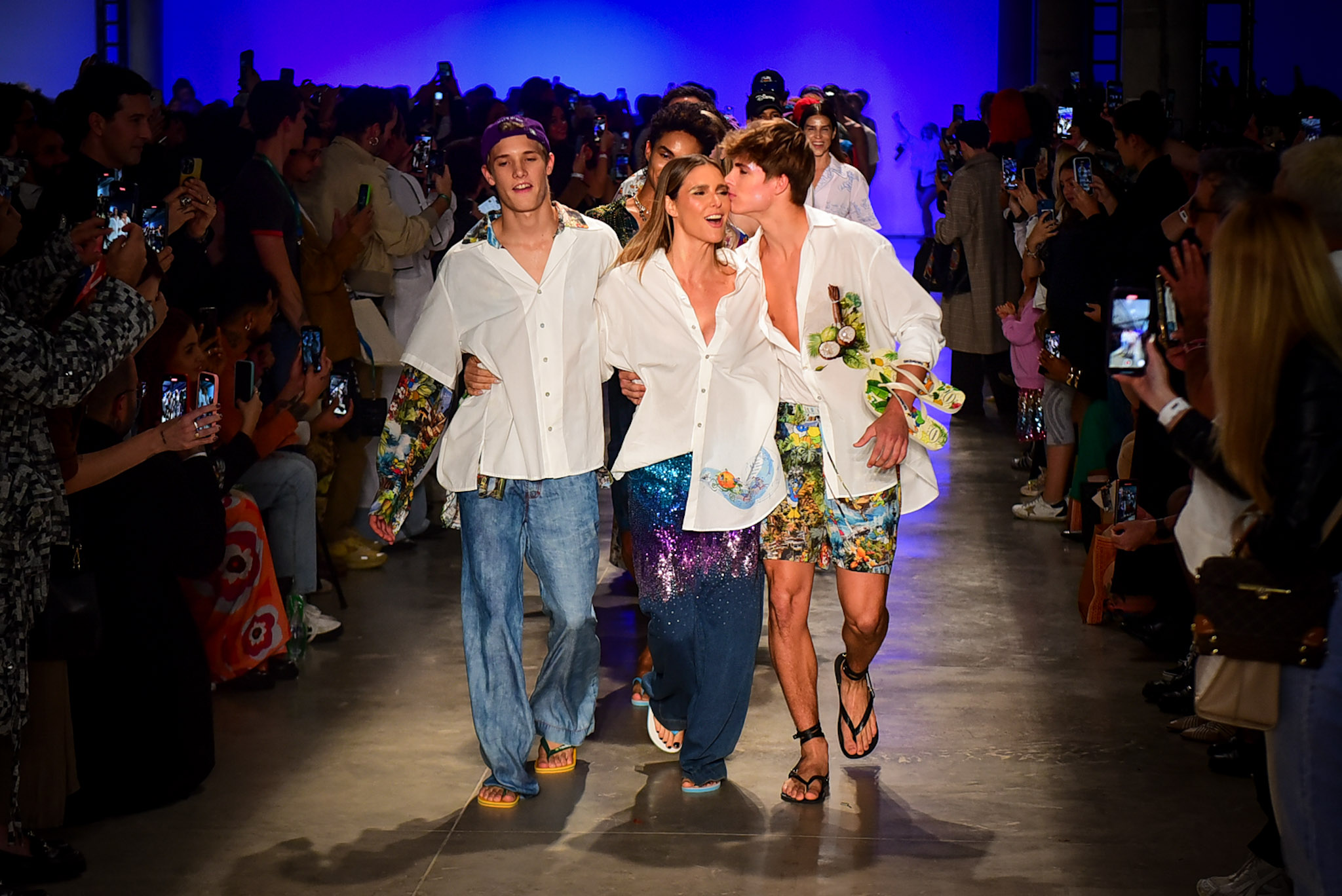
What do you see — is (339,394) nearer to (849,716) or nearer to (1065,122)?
(849,716)

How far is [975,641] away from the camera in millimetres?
5371

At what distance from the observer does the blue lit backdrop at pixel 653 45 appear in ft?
56.3

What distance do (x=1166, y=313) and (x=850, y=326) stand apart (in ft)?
2.57

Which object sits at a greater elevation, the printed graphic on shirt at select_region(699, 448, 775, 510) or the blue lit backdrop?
the blue lit backdrop

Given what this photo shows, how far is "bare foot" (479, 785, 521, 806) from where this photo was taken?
13.0 ft

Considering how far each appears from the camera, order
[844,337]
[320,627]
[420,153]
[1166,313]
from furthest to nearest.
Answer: [420,153] < [320,627] < [844,337] < [1166,313]

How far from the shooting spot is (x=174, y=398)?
3953mm

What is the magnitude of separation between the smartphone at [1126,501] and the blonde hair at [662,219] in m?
1.60

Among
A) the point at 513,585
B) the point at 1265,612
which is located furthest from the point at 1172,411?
the point at 513,585

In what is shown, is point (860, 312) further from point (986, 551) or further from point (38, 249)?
point (986, 551)

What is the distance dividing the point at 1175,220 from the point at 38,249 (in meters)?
3.58

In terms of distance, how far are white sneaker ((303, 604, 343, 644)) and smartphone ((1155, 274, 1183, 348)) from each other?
10.4 ft

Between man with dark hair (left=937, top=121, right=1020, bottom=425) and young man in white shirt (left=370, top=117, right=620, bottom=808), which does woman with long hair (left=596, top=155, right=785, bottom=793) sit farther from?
man with dark hair (left=937, top=121, right=1020, bottom=425)

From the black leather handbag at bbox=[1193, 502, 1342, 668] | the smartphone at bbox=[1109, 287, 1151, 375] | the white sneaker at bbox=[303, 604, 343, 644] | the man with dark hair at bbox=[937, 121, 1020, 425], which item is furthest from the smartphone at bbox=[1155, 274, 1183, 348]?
the man with dark hair at bbox=[937, 121, 1020, 425]
